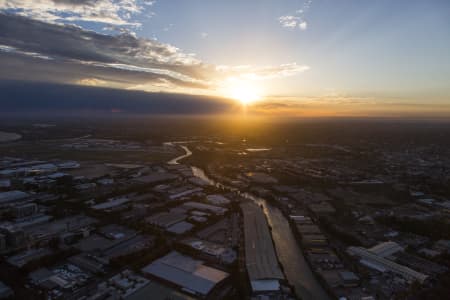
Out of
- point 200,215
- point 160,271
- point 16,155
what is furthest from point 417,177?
point 16,155

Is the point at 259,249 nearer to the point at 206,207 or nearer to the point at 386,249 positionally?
the point at 386,249

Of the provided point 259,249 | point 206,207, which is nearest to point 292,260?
point 259,249

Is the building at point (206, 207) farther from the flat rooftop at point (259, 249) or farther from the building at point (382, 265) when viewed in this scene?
the building at point (382, 265)

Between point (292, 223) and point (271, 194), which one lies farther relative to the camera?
point (271, 194)

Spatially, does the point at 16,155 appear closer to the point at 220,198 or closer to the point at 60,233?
the point at 60,233

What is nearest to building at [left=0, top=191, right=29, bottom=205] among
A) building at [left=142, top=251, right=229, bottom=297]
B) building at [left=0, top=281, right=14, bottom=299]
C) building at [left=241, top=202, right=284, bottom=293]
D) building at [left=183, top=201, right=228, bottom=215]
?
building at [left=0, top=281, right=14, bottom=299]
